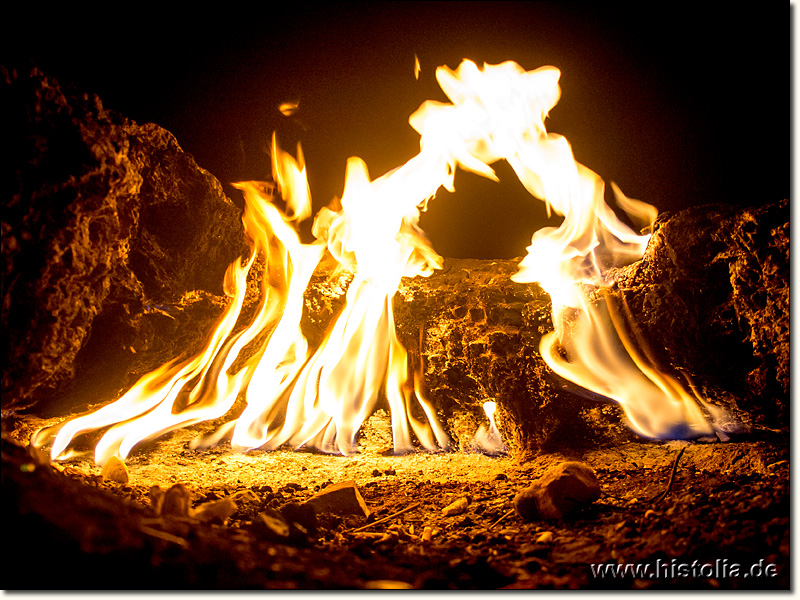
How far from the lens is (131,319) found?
363 cm

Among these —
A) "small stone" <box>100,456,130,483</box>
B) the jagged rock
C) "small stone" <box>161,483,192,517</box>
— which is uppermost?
the jagged rock

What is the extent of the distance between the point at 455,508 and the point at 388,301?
232 cm

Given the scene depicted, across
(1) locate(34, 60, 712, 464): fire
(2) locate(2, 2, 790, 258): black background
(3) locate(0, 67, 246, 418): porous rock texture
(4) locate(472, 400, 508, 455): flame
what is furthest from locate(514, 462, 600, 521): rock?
(3) locate(0, 67, 246, 418): porous rock texture

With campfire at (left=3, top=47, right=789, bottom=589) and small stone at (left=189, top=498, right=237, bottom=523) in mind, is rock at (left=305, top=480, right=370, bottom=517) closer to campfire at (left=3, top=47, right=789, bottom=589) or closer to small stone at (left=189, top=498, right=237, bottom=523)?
campfire at (left=3, top=47, right=789, bottom=589)

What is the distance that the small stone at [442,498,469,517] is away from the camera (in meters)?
3.10

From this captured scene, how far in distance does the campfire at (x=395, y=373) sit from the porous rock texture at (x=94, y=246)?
0.02 metres

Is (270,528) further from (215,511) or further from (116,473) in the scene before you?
(116,473)

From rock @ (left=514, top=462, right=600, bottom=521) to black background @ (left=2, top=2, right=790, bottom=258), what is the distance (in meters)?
2.63

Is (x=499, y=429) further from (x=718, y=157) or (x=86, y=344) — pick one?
(x=86, y=344)

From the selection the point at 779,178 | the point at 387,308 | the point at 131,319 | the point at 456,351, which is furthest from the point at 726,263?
the point at 131,319

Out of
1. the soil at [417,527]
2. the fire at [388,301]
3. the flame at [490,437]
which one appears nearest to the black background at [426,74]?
the fire at [388,301]

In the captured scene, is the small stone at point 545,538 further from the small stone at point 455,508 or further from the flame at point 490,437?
the flame at point 490,437

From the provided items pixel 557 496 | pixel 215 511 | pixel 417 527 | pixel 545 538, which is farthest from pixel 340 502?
pixel 557 496

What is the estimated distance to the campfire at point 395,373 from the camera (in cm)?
215
